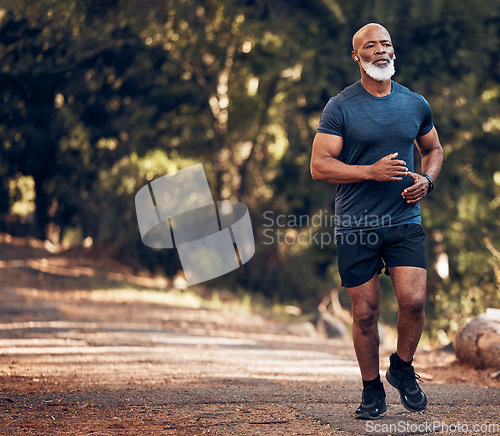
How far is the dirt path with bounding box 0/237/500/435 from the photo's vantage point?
4449mm

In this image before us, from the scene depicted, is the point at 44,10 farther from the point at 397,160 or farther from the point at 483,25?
the point at 397,160

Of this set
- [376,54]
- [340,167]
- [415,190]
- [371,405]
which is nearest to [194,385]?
[371,405]

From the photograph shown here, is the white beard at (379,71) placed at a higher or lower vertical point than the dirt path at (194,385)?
higher

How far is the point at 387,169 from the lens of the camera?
173 inches

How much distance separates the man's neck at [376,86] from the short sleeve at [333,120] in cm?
24

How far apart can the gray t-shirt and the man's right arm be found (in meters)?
0.07

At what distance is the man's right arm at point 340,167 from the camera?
440 centimetres

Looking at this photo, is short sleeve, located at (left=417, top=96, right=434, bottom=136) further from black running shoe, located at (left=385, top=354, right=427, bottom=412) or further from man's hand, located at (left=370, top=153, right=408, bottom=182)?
black running shoe, located at (left=385, top=354, right=427, bottom=412)

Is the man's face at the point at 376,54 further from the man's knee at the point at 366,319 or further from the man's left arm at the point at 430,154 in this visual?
the man's knee at the point at 366,319

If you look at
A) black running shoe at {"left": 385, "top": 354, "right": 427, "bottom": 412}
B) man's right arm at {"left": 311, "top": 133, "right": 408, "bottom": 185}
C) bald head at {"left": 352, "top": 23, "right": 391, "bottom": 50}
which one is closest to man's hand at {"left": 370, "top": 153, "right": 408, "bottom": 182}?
man's right arm at {"left": 311, "top": 133, "right": 408, "bottom": 185}

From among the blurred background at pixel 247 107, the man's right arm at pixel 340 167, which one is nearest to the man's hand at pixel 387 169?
the man's right arm at pixel 340 167

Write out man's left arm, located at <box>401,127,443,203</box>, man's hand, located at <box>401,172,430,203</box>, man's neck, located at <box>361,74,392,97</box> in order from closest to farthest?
1. man's hand, located at <box>401,172,430,203</box>
2. man's neck, located at <box>361,74,392,97</box>
3. man's left arm, located at <box>401,127,443,203</box>

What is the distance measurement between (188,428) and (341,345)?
6.16 meters

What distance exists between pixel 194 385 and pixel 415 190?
2.54 m
